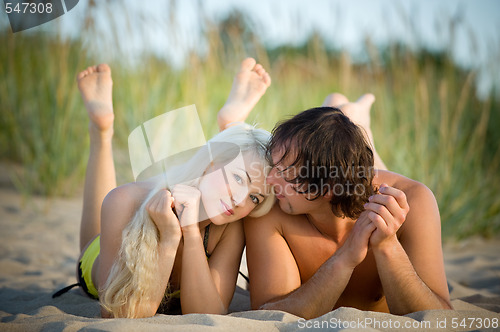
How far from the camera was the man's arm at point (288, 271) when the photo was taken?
1897mm

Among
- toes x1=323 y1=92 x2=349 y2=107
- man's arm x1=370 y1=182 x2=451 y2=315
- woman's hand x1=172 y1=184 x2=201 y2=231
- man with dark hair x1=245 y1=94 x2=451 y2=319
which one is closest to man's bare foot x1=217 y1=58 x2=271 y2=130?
toes x1=323 y1=92 x2=349 y2=107

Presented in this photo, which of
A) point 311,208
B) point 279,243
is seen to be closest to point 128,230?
point 279,243

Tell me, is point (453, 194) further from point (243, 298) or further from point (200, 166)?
point (200, 166)

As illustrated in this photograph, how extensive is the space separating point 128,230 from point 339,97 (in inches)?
72.0

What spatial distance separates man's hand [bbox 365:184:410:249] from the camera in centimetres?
179

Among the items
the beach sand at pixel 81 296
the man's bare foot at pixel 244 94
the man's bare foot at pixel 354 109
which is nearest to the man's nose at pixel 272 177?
the beach sand at pixel 81 296

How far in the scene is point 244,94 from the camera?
2.92 m

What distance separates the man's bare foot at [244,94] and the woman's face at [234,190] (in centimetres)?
80

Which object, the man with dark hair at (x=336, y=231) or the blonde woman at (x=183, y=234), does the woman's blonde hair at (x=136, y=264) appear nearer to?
the blonde woman at (x=183, y=234)

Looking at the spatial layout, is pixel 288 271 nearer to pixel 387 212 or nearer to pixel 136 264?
A: pixel 387 212

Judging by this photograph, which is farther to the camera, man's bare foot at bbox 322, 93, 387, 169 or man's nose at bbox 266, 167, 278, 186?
man's bare foot at bbox 322, 93, 387, 169

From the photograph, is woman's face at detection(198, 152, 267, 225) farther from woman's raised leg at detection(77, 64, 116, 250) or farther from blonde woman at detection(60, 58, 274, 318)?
woman's raised leg at detection(77, 64, 116, 250)

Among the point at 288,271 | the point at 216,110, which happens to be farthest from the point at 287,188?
the point at 216,110

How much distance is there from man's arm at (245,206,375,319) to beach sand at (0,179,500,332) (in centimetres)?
13
